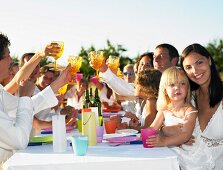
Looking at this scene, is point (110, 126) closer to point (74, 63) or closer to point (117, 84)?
point (74, 63)

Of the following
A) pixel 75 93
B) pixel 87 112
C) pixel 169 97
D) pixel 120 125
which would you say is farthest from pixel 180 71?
pixel 75 93

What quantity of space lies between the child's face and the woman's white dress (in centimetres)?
16

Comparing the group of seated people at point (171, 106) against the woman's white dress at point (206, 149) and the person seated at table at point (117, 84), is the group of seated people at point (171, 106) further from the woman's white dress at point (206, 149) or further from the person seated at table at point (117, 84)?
the person seated at table at point (117, 84)

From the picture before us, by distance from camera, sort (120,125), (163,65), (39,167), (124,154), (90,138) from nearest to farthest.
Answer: (39,167), (124,154), (90,138), (120,125), (163,65)

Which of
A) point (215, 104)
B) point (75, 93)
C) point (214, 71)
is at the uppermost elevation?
point (214, 71)

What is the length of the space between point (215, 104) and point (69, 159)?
1407 mm

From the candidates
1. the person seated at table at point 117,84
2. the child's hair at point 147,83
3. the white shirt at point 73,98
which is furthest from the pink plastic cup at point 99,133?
the white shirt at point 73,98

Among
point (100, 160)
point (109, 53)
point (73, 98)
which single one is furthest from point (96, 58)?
point (109, 53)

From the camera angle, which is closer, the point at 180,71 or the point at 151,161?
the point at 151,161

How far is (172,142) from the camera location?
2.43 m

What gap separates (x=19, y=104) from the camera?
2277mm

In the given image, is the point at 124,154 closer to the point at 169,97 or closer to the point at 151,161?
the point at 151,161

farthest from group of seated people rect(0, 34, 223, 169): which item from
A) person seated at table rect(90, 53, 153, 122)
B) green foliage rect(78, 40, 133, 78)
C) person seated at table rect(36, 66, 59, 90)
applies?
green foliage rect(78, 40, 133, 78)

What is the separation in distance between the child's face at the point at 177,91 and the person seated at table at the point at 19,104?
2.52ft
